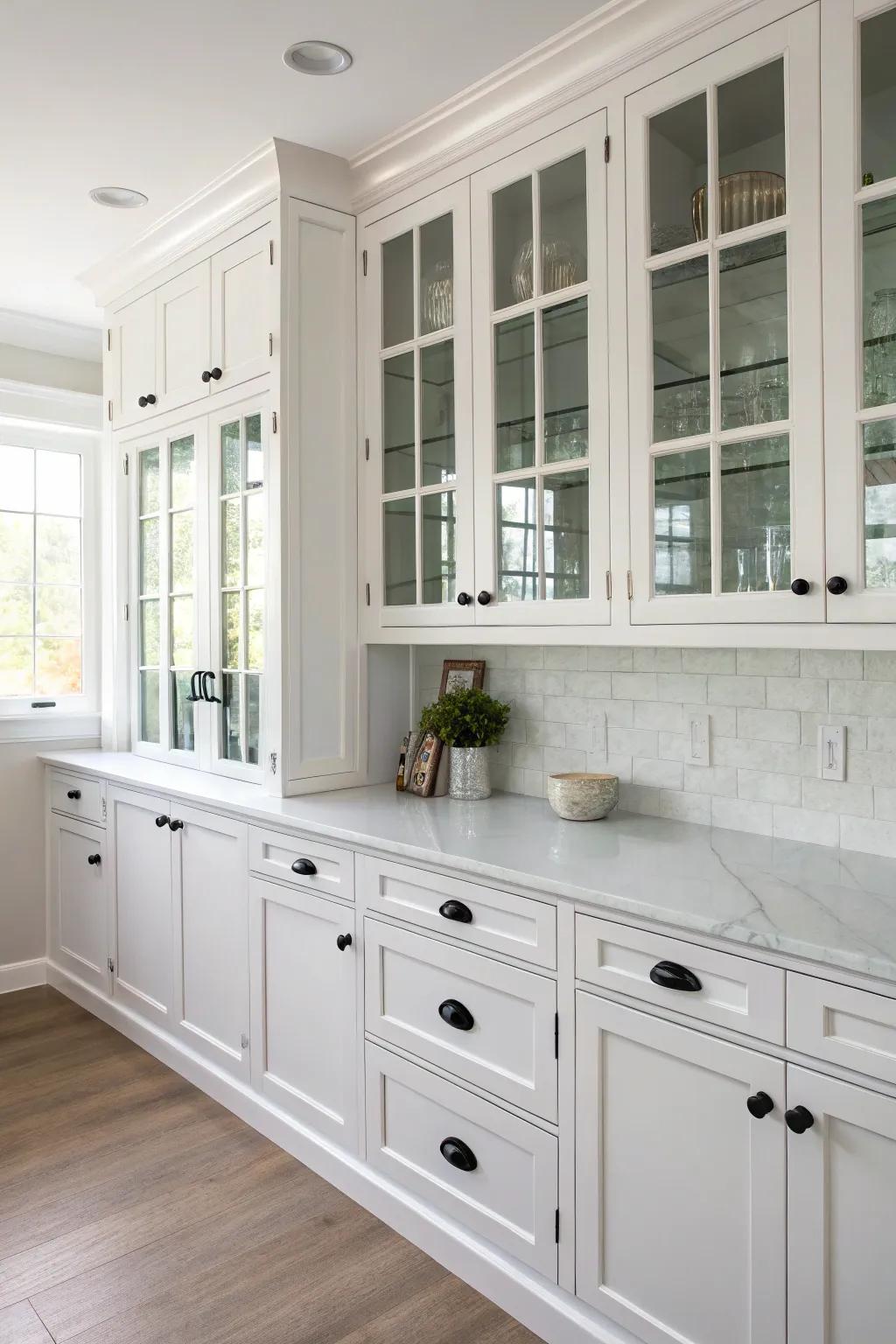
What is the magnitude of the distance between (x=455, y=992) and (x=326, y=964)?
49 centimetres

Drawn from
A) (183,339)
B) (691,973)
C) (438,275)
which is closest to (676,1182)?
(691,973)

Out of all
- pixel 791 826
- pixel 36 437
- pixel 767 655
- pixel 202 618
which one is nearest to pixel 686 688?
pixel 767 655

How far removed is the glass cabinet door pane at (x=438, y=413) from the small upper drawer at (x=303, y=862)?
40.8 inches

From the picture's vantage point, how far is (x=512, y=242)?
2.35 metres

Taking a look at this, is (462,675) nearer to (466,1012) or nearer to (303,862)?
(303,862)

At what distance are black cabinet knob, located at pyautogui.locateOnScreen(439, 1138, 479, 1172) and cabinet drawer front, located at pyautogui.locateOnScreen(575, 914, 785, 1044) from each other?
1.86ft

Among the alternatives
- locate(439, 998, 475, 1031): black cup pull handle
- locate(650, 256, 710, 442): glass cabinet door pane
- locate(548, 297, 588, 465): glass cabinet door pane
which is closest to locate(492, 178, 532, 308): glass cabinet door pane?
locate(548, 297, 588, 465): glass cabinet door pane

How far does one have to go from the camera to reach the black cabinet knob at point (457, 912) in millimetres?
1979

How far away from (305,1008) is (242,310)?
6.85 ft

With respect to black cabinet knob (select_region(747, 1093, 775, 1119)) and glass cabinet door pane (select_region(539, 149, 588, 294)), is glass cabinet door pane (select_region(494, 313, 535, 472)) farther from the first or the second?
black cabinet knob (select_region(747, 1093, 775, 1119))

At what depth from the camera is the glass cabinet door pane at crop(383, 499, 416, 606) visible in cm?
267

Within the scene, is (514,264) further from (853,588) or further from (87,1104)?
(87,1104)

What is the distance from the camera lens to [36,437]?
3.90 metres

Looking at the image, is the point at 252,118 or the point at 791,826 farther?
the point at 252,118
